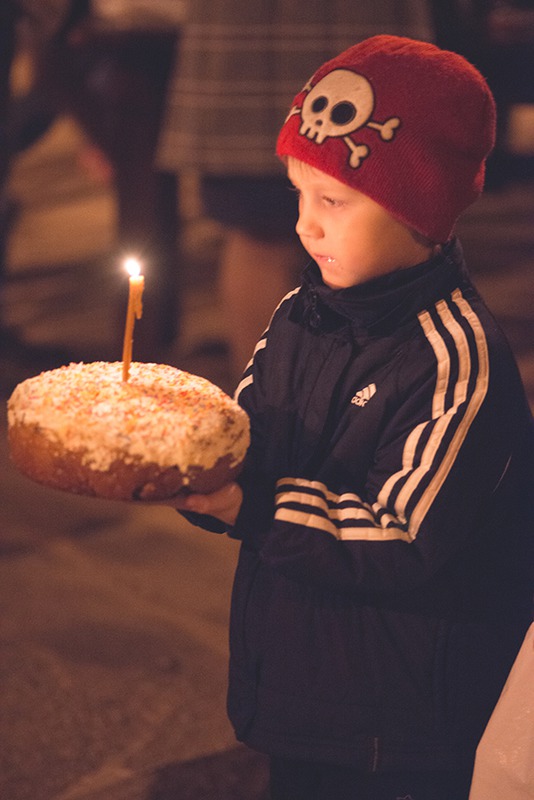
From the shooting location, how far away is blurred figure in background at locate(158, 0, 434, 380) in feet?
12.3

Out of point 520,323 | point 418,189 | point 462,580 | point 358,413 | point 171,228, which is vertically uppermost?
point 418,189

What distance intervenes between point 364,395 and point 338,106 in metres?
0.41

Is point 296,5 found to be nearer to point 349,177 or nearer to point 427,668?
point 349,177

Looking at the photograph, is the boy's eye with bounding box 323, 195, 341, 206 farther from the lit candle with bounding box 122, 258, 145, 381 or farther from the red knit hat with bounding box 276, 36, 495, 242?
the lit candle with bounding box 122, 258, 145, 381

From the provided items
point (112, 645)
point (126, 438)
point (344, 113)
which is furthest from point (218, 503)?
point (112, 645)

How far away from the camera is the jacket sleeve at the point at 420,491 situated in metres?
1.57

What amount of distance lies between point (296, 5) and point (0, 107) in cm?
163

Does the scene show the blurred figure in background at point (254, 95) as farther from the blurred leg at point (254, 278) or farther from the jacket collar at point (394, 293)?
the jacket collar at point (394, 293)

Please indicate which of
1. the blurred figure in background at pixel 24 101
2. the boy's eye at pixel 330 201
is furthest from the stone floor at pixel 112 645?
the boy's eye at pixel 330 201

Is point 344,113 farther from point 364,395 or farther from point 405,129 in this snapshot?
point 364,395

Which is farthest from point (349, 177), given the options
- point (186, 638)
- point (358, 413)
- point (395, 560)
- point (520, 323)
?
point (520, 323)

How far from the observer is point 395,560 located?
158cm

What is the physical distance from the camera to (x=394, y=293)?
5.39ft

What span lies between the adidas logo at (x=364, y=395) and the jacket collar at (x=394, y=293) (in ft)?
0.26
